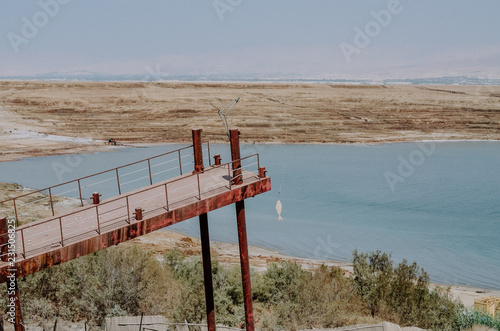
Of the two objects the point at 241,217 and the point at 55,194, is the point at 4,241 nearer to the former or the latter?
the point at 241,217

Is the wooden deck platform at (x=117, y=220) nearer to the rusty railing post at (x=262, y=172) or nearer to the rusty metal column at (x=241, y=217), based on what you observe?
the rusty railing post at (x=262, y=172)

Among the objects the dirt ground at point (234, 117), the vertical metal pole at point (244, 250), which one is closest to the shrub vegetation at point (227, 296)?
the vertical metal pole at point (244, 250)

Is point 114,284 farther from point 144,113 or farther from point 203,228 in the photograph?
point 144,113

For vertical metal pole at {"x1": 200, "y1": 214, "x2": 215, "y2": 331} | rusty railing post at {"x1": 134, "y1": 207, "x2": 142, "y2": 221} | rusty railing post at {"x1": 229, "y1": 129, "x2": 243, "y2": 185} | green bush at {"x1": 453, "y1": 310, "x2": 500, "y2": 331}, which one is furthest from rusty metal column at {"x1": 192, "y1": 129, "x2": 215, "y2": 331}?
green bush at {"x1": 453, "y1": 310, "x2": 500, "y2": 331}

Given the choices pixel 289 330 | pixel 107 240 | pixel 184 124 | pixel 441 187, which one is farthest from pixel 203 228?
pixel 184 124

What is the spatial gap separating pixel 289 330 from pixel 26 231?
8201mm

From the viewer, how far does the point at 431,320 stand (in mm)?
16844

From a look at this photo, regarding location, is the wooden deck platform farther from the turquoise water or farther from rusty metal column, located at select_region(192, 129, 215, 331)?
the turquoise water

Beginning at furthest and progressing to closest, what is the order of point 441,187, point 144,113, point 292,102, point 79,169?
1. point 292,102
2. point 144,113
3. point 79,169
4. point 441,187

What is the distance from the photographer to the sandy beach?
59781 mm

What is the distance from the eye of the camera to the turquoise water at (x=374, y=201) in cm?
3089

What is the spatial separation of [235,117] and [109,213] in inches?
2191

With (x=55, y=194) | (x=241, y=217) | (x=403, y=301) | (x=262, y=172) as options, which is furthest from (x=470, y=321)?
(x=55, y=194)

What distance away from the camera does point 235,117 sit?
66000mm
